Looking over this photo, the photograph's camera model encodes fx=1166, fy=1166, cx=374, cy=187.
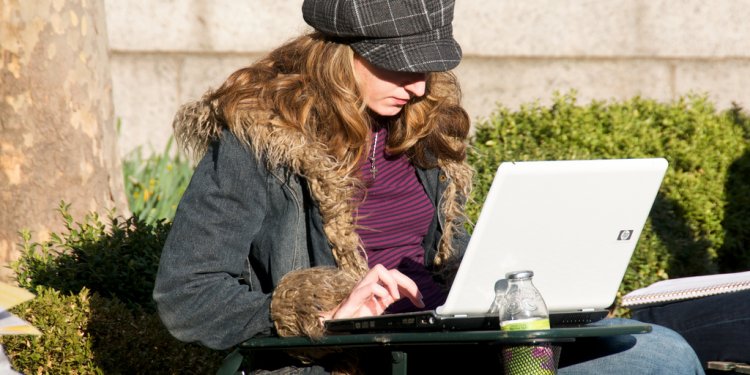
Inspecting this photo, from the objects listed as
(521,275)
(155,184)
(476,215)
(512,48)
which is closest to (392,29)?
(521,275)

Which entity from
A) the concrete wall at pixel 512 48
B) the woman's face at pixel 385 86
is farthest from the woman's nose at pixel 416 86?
the concrete wall at pixel 512 48

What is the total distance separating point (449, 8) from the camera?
3051 millimetres

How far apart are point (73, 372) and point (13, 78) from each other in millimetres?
1479

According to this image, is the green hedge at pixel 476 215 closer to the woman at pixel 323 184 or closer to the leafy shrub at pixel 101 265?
the leafy shrub at pixel 101 265

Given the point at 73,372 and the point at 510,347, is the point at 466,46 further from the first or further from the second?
the point at 510,347

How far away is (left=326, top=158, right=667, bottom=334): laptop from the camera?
235 cm

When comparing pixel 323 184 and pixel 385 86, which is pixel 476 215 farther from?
pixel 323 184

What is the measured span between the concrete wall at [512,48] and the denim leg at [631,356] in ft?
13.6

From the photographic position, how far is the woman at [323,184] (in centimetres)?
270

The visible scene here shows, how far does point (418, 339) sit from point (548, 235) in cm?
35

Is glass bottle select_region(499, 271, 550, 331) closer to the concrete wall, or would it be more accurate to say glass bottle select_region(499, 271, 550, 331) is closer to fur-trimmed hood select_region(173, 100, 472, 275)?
fur-trimmed hood select_region(173, 100, 472, 275)

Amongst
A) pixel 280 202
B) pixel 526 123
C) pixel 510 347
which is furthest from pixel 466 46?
pixel 510 347

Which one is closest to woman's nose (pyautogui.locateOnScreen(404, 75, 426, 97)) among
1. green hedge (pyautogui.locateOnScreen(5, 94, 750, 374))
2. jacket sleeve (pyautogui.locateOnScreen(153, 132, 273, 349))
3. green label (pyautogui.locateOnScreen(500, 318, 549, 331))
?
jacket sleeve (pyautogui.locateOnScreen(153, 132, 273, 349))

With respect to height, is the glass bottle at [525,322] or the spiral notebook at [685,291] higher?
the glass bottle at [525,322]
